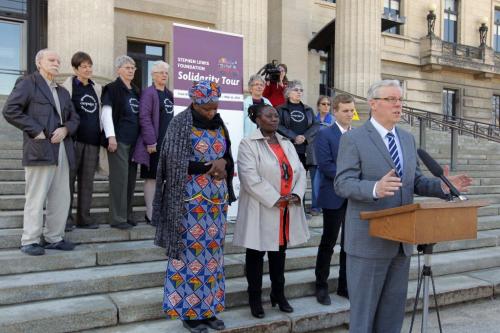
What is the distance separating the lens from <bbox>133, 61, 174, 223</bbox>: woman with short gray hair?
18.7ft

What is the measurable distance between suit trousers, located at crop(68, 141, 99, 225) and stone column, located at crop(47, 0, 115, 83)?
360cm

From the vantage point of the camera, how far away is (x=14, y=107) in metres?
4.67

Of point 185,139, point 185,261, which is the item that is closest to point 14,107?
point 185,139

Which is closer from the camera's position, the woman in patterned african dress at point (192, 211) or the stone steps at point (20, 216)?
the woman in patterned african dress at point (192, 211)

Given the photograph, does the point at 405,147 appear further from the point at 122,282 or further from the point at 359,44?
the point at 359,44

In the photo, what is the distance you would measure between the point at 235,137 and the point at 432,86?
63.9 feet

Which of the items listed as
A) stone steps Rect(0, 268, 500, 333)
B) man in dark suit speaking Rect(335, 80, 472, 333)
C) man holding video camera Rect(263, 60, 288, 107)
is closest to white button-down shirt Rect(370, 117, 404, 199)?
man in dark suit speaking Rect(335, 80, 472, 333)

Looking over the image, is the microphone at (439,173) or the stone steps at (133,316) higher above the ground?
the microphone at (439,173)

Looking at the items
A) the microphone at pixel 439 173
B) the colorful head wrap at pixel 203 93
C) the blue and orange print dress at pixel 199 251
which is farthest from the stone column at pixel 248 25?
the microphone at pixel 439 173

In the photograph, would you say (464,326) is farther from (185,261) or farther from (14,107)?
(14,107)

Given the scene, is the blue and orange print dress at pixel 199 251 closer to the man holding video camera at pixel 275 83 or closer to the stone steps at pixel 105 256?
the stone steps at pixel 105 256

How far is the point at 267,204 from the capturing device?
4215 mm

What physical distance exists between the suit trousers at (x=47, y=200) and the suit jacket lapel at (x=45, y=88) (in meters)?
0.49

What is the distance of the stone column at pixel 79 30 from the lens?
27.8 feet
